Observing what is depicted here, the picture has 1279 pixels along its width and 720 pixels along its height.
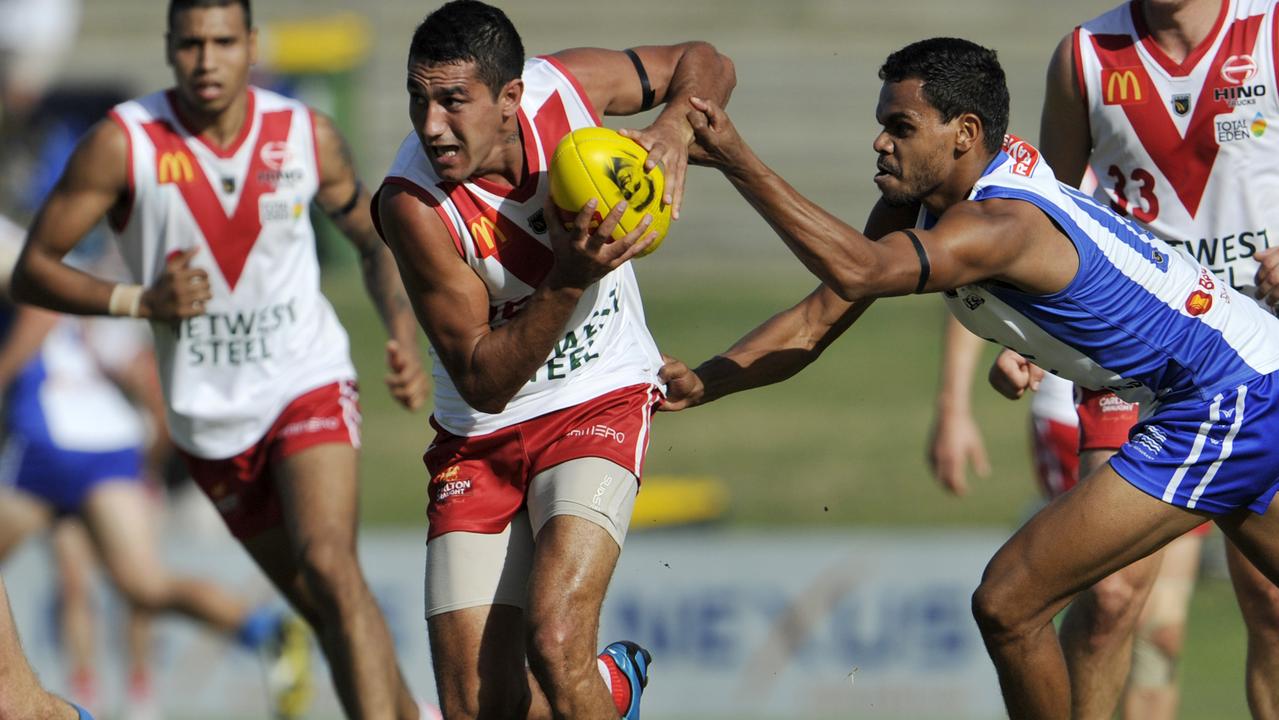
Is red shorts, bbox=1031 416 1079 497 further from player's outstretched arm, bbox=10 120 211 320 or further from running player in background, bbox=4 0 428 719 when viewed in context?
player's outstretched arm, bbox=10 120 211 320

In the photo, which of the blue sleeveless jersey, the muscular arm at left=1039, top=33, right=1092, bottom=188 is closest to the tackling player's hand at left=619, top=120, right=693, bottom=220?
the blue sleeveless jersey

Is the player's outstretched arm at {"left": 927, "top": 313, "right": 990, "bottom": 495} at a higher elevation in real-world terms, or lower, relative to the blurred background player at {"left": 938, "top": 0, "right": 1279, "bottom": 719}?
lower

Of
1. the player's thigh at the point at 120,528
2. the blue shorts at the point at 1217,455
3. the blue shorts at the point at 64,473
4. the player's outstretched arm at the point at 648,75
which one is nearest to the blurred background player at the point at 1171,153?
the blue shorts at the point at 1217,455

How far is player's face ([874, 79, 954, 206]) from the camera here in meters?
5.04

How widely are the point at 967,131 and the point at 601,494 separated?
154 cm

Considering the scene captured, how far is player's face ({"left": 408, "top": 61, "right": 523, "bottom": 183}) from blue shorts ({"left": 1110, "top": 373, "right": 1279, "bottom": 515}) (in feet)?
7.06

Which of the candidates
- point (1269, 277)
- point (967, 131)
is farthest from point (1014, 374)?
point (967, 131)

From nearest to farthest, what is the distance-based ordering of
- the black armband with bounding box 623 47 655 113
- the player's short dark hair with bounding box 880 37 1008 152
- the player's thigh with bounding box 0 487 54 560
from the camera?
the player's short dark hair with bounding box 880 37 1008 152, the black armband with bounding box 623 47 655 113, the player's thigh with bounding box 0 487 54 560

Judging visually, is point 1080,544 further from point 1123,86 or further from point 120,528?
point 120,528

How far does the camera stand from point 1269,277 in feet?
18.6

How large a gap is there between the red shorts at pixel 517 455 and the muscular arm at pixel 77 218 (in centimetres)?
180

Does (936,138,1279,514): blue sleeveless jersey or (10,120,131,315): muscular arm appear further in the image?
(10,120,131,315): muscular arm

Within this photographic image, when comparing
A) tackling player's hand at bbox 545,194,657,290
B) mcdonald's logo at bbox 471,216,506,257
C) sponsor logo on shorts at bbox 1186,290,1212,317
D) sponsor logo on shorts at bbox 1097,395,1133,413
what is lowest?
sponsor logo on shorts at bbox 1097,395,1133,413

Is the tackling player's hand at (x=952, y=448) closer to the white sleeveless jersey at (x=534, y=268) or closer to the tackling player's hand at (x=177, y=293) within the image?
the white sleeveless jersey at (x=534, y=268)
